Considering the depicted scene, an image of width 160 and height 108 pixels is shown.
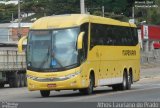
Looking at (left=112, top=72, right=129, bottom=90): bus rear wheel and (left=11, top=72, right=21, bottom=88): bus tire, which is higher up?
(left=112, top=72, right=129, bottom=90): bus rear wheel

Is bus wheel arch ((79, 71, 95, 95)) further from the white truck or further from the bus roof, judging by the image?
the white truck

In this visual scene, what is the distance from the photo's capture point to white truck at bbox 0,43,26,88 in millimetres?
38375

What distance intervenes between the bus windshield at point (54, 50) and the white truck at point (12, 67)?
1330 cm

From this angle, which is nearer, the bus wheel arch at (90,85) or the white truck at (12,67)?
the bus wheel arch at (90,85)

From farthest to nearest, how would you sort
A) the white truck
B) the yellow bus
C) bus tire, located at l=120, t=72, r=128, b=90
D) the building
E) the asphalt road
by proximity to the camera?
the building → the white truck → bus tire, located at l=120, t=72, r=128, b=90 → the yellow bus → the asphalt road

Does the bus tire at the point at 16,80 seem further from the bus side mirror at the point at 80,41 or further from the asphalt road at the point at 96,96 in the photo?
the bus side mirror at the point at 80,41

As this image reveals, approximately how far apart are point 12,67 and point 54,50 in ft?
49.1

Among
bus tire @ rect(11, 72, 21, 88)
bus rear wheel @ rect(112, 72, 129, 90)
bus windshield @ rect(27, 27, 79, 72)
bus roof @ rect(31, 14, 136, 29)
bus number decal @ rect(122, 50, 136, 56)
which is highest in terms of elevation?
bus roof @ rect(31, 14, 136, 29)

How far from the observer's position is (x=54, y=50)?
24.5 meters

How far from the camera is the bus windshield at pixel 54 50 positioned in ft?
80.0

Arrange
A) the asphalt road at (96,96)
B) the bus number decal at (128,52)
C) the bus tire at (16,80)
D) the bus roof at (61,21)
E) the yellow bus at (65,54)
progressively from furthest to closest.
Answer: the bus tire at (16,80), the bus number decal at (128,52), the bus roof at (61,21), the yellow bus at (65,54), the asphalt road at (96,96)

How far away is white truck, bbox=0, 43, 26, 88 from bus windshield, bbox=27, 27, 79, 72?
13.3m

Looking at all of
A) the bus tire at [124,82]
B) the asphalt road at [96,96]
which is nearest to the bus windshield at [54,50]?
the asphalt road at [96,96]

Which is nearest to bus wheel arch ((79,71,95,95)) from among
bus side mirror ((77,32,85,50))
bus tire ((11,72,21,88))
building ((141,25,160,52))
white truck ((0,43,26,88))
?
bus side mirror ((77,32,85,50))
